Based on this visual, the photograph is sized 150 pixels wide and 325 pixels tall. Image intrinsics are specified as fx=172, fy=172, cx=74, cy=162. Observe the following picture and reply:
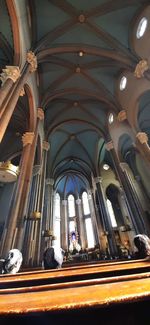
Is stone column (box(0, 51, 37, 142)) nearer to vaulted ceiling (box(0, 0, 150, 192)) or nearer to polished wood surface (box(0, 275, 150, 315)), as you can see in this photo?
vaulted ceiling (box(0, 0, 150, 192))

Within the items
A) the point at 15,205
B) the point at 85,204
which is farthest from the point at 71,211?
the point at 15,205

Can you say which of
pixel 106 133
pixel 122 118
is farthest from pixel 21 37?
pixel 106 133

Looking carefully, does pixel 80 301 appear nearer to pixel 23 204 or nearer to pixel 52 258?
pixel 52 258

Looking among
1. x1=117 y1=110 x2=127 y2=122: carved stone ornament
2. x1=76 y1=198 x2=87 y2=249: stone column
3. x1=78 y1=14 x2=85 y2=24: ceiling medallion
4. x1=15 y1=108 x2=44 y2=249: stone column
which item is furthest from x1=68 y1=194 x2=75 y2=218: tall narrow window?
x1=78 y1=14 x2=85 y2=24: ceiling medallion

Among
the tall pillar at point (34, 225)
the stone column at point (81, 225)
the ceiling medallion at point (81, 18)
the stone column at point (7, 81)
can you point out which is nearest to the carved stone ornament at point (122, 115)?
the ceiling medallion at point (81, 18)

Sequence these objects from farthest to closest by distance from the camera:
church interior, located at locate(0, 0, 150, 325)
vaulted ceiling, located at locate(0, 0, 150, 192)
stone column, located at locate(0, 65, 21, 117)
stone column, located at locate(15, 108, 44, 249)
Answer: vaulted ceiling, located at locate(0, 0, 150, 192)
stone column, located at locate(15, 108, 44, 249)
stone column, located at locate(0, 65, 21, 117)
church interior, located at locate(0, 0, 150, 325)

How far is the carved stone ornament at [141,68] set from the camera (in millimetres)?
8555

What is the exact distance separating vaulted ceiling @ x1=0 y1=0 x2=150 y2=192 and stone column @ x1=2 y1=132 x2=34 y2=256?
3.74 metres

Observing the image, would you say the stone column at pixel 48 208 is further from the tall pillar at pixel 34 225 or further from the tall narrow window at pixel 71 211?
the tall narrow window at pixel 71 211

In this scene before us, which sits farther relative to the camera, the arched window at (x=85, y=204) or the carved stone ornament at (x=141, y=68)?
the arched window at (x=85, y=204)

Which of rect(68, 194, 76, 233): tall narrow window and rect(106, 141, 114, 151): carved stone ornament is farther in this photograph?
rect(68, 194, 76, 233): tall narrow window

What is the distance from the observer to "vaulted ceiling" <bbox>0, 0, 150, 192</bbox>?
9281 mm

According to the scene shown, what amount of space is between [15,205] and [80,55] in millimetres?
9777

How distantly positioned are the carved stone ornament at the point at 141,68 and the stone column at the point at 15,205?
6358mm
